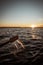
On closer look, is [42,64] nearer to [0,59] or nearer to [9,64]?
[9,64]

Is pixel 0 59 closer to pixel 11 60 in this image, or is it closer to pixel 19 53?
pixel 11 60

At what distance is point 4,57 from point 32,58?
10.4 ft

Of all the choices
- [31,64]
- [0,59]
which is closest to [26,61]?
[31,64]

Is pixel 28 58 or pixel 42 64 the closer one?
pixel 42 64

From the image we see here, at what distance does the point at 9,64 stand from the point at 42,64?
128 inches

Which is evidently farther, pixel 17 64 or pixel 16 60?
pixel 16 60

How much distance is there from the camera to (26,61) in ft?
54.7

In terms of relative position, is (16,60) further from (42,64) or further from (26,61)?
(42,64)

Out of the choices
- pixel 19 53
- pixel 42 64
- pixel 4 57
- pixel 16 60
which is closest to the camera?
pixel 42 64

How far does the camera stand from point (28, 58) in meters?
17.8

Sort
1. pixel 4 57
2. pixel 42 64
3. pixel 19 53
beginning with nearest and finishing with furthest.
Result: pixel 42 64, pixel 4 57, pixel 19 53

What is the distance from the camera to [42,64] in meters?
15.8

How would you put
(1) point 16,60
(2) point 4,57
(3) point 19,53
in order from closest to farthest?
(1) point 16,60, (2) point 4,57, (3) point 19,53

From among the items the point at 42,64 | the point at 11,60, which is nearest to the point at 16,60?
the point at 11,60
